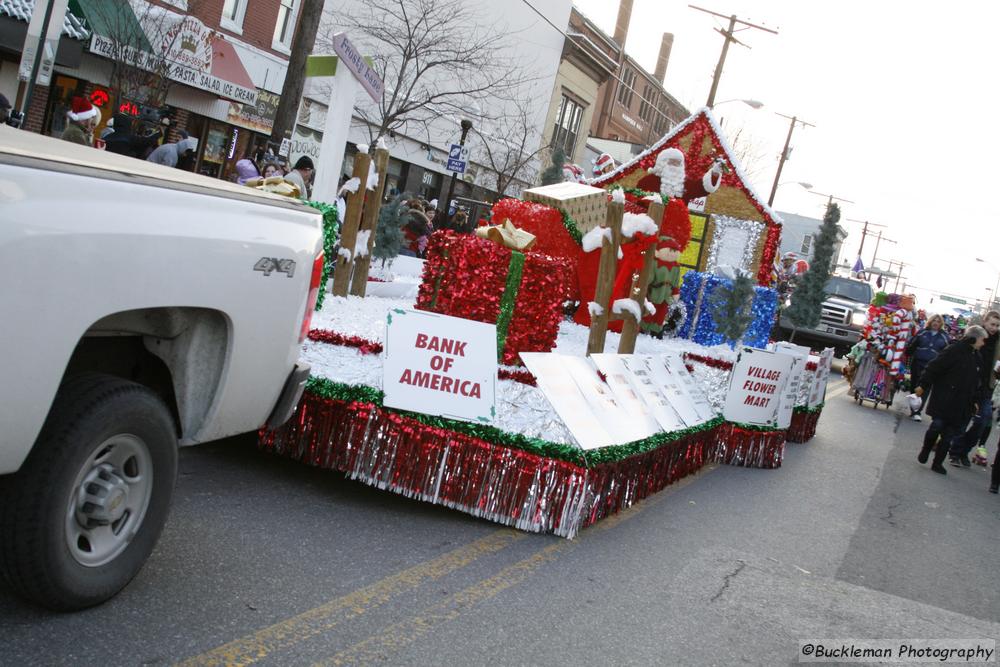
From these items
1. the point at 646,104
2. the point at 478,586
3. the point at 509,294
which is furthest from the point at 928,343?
the point at 646,104

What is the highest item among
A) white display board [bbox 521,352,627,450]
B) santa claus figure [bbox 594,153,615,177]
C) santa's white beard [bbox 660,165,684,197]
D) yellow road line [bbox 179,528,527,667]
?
santa claus figure [bbox 594,153,615,177]

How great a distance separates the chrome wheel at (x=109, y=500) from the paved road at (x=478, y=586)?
0.25 m

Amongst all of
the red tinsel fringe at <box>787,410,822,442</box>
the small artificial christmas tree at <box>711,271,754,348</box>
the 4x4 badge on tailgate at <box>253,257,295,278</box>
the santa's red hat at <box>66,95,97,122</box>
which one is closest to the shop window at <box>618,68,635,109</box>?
the santa's red hat at <box>66,95,97,122</box>

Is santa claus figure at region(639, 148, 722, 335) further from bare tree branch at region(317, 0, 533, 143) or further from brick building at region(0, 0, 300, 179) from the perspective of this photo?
bare tree branch at region(317, 0, 533, 143)

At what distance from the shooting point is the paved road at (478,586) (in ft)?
11.6

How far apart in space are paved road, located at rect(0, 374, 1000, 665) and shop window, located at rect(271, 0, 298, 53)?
19.8m

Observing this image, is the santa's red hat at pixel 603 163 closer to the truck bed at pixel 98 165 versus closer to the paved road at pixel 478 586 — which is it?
the paved road at pixel 478 586

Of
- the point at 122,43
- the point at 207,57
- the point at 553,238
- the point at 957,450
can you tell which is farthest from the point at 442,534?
the point at 207,57

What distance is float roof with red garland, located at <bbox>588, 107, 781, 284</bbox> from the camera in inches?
616

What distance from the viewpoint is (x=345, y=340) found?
612 cm

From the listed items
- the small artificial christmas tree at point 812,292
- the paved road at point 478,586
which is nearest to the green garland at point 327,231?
the paved road at point 478,586

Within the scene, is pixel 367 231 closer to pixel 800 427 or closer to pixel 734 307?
pixel 734 307

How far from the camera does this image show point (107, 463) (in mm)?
3354

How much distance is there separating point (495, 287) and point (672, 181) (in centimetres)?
751
